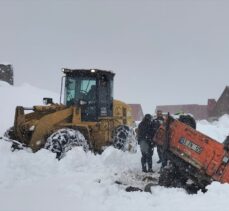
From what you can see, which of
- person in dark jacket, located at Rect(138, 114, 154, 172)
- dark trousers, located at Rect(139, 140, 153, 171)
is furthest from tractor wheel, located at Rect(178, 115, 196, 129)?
dark trousers, located at Rect(139, 140, 153, 171)

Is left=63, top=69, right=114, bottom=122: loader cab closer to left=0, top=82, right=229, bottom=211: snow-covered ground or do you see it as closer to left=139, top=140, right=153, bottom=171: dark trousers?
left=0, top=82, right=229, bottom=211: snow-covered ground

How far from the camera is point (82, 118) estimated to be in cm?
1388

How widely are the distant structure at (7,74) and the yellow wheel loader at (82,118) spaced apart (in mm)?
25811

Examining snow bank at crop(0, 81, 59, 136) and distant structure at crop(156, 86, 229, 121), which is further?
distant structure at crop(156, 86, 229, 121)

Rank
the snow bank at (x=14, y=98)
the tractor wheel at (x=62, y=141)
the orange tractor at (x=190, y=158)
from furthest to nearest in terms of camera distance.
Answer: the snow bank at (x=14, y=98) → the tractor wheel at (x=62, y=141) → the orange tractor at (x=190, y=158)

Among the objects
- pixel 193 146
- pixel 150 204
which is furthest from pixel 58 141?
pixel 150 204

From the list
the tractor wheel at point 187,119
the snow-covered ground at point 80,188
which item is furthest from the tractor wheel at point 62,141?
the tractor wheel at point 187,119

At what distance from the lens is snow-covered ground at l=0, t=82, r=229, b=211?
726cm

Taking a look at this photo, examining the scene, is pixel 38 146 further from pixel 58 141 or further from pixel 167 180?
pixel 167 180

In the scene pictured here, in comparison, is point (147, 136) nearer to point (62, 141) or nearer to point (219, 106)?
point (62, 141)

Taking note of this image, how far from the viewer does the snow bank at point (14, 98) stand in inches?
1088

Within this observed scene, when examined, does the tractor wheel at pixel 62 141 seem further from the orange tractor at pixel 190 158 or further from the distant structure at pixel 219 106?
the distant structure at pixel 219 106

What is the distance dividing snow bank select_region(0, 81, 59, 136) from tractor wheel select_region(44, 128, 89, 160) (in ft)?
42.6

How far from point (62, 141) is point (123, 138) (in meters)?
2.47
